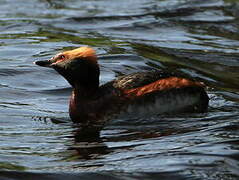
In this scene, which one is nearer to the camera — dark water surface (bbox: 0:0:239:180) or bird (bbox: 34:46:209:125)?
dark water surface (bbox: 0:0:239:180)

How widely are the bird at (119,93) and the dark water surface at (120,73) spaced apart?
18cm

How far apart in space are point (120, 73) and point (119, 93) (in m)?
3.24

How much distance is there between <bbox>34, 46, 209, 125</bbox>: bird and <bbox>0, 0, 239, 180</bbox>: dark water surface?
180mm

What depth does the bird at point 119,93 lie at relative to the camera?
980 cm

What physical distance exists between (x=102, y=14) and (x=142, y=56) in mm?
5841

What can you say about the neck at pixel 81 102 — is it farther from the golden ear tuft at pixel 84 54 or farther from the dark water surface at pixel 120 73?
the golden ear tuft at pixel 84 54

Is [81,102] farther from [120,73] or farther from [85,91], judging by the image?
[120,73]

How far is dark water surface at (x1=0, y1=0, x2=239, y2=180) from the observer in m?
7.66

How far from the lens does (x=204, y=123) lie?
9.34 meters

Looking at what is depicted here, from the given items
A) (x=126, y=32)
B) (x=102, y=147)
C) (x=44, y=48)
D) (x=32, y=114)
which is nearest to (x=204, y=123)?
(x=102, y=147)

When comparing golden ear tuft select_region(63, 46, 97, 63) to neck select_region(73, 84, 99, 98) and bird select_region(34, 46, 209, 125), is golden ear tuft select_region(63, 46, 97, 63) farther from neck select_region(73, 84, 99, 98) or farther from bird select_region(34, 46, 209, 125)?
neck select_region(73, 84, 99, 98)

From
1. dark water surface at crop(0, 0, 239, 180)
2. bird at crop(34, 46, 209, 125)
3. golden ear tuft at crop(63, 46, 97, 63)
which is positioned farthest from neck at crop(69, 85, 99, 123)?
golden ear tuft at crop(63, 46, 97, 63)

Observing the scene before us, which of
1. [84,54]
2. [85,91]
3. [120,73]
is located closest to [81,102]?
[85,91]

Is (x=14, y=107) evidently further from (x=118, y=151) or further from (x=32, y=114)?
(x=118, y=151)
